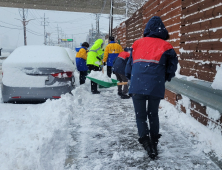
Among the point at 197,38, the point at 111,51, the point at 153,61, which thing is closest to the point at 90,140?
the point at 153,61

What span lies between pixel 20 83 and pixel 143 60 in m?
2.95

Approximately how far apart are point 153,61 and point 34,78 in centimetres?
286

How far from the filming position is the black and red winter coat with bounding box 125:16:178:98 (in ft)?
8.52

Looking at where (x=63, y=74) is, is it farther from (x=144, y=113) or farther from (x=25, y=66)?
(x=144, y=113)

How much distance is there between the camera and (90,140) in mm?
3189

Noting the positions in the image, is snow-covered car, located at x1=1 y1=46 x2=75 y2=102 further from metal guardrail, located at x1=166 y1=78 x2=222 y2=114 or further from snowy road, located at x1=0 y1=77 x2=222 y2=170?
metal guardrail, located at x1=166 y1=78 x2=222 y2=114

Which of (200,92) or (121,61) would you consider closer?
(200,92)

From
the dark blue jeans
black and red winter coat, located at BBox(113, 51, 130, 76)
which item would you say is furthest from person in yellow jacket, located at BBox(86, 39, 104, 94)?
the dark blue jeans

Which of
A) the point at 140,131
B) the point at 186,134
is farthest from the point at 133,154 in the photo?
the point at 186,134

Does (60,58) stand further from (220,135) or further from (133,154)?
(220,135)

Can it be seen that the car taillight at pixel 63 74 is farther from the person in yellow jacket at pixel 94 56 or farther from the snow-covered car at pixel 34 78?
the person in yellow jacket at pixel 94 56

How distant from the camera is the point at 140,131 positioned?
2844 millimetres

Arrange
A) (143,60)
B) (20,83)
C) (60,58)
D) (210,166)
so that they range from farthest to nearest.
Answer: (60,58) → (20,83) → (143,60) → (210,166)

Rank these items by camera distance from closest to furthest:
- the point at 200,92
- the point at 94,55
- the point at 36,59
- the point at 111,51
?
the point at 200,92
the point at 36,59
the point at 94,55
the point at 111,51
